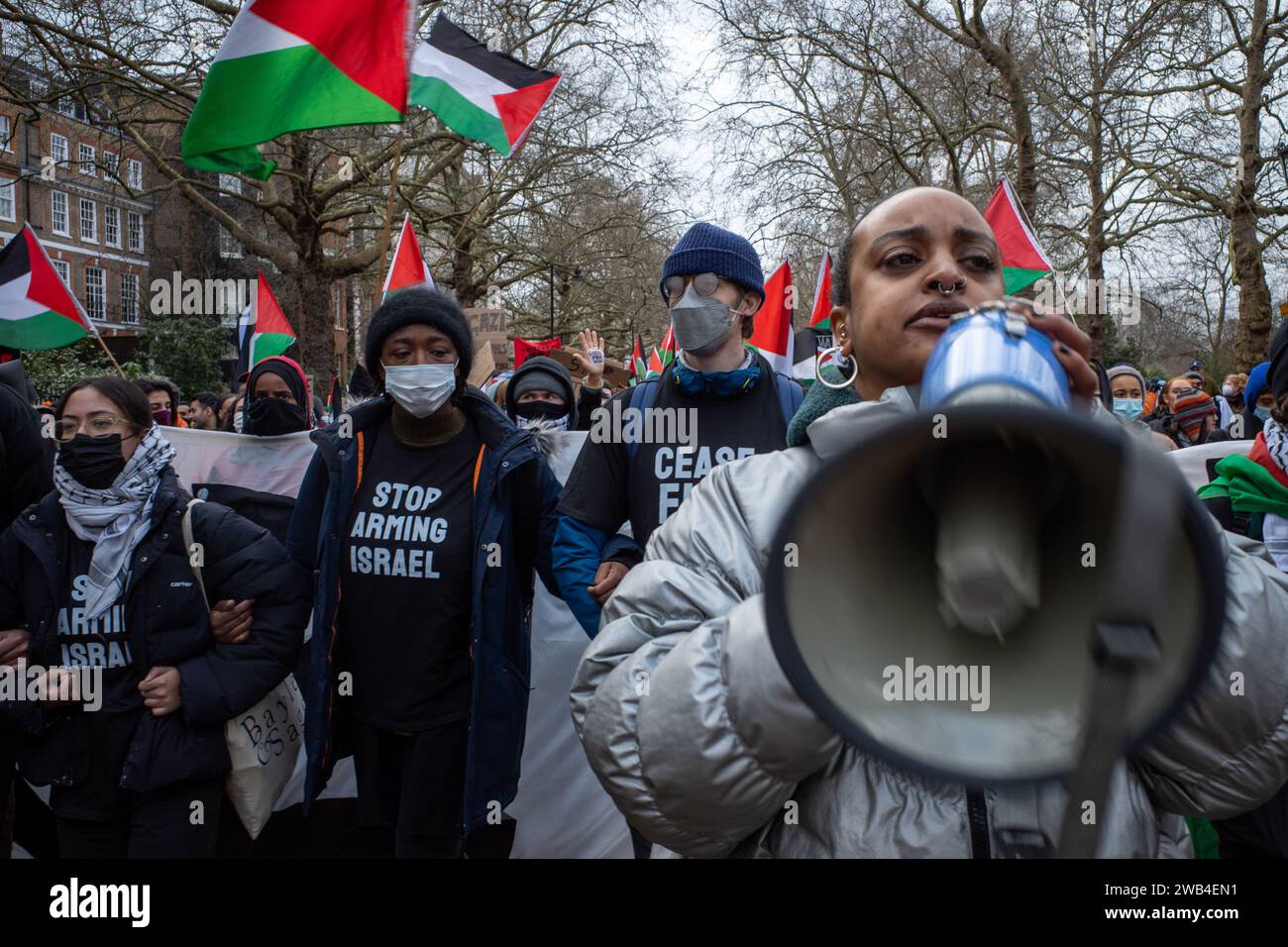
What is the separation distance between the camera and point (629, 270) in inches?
1259

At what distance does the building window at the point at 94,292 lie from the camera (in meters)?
40.0

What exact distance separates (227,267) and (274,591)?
35.5 m

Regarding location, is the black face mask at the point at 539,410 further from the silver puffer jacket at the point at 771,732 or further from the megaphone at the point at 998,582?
the megaphone at the point at 998,582

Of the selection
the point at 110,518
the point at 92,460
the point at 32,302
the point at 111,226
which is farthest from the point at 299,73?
the point at 111,226

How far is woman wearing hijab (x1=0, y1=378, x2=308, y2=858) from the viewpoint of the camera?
8.54ft

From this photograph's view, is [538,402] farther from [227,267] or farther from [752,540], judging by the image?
[227,267]

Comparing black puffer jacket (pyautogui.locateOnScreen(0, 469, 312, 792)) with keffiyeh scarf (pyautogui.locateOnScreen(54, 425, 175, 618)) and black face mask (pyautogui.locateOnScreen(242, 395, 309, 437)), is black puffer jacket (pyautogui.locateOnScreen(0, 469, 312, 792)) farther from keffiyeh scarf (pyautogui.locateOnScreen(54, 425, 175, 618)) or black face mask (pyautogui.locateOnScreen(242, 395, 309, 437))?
black face mask (pyautogui.locateOnScreen(242, 395, 309, 437))

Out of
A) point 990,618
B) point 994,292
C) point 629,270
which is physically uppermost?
point 629,270

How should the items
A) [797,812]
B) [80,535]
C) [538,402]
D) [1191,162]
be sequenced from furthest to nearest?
[1191,162], [538,402], [80,535], [797,812]

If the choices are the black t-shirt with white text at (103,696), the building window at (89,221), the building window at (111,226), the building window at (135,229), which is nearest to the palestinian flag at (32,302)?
the black t-shirt with white text at (103,696)

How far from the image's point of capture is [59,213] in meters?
38.9

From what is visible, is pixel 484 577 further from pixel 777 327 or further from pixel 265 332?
pixel 265 332

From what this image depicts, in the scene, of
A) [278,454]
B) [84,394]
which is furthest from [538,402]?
[84,394]

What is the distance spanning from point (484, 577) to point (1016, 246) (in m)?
5.45
